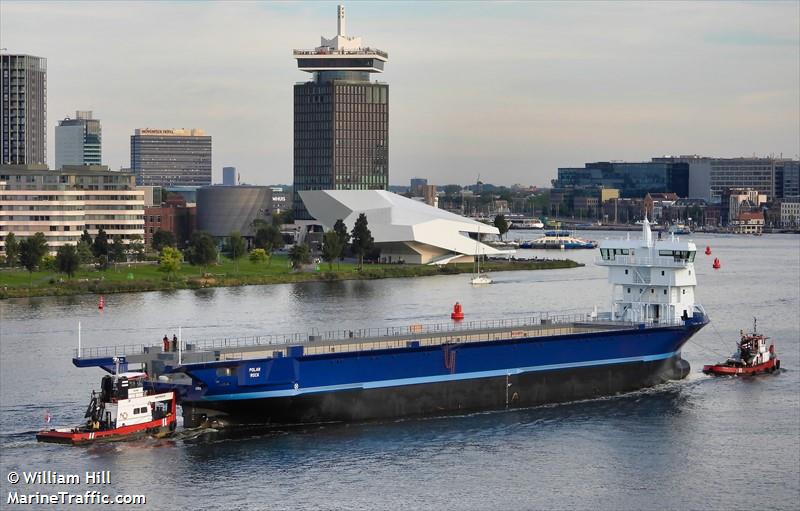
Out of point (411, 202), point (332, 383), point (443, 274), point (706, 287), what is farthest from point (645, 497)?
point (411, 202)

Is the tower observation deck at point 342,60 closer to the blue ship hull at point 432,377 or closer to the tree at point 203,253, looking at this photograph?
the tree at point 203,253

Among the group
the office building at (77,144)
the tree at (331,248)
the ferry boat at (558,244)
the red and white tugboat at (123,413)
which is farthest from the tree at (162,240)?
the office building at (77,144)

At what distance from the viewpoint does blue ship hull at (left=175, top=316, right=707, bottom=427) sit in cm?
3297

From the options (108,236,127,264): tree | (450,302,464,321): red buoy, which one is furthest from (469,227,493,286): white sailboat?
(450,302,464,321): red buoy

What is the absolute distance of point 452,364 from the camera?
3625 cm

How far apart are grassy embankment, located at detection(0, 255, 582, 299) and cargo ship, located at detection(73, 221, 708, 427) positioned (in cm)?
2538

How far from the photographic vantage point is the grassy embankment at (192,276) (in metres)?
69.5

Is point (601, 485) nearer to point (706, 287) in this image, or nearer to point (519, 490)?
point (519, 490)

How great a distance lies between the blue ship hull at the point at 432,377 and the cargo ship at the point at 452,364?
27 millimetres

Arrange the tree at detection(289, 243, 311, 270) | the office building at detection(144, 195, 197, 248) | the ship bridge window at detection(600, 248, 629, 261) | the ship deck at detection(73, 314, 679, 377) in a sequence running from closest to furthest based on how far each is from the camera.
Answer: the ship deck at detection(73, 314, 679, 377) → the ship bridge window at detection(600, 248, 629, 261) → the tree at detection(289, 243, 311, 270) → the office building at detection(144, 195, 197, 248)

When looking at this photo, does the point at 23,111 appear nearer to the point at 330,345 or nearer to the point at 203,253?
the point at 203,253

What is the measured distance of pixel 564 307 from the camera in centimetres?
6069

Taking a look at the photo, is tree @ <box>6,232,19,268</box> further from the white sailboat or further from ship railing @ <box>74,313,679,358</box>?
ship railing @ <box>74,313,679,358</box>

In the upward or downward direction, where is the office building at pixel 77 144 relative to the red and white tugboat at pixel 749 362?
upward
